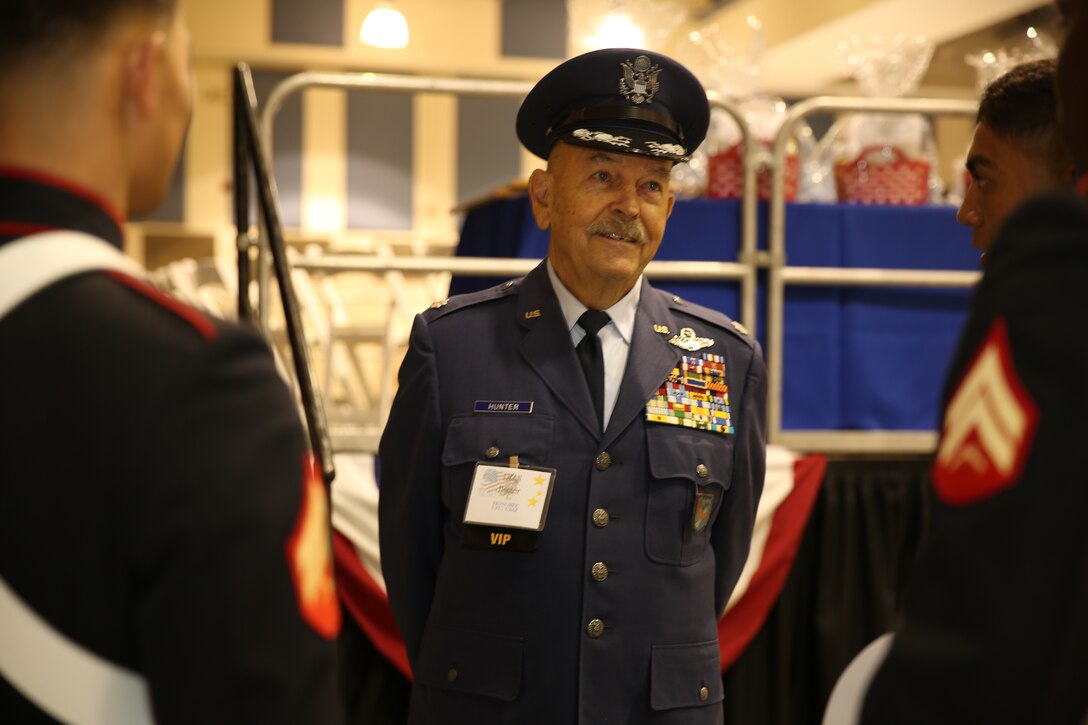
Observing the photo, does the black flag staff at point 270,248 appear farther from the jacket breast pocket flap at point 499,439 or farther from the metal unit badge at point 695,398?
the metal unit badge at point 695,398

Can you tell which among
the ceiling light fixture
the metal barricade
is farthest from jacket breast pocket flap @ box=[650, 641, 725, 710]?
the ceiling light fixture

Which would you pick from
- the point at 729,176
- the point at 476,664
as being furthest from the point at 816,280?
the point at 476,664

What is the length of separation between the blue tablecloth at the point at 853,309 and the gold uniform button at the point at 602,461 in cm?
138

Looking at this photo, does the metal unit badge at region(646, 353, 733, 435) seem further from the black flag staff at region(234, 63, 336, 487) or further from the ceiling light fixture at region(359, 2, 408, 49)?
the ceiling light fixture at region(359, 2, 408, 49)

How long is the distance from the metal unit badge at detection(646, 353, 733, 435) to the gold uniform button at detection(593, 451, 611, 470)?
11 centimetres

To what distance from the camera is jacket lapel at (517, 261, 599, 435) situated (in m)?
2.03

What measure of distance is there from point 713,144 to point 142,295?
2.75 m

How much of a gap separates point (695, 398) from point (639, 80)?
592 mm

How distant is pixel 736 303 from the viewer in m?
3.28

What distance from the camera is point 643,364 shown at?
2076 mm

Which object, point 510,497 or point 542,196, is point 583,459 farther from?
point 542,196

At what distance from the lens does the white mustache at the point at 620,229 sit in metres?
2.11

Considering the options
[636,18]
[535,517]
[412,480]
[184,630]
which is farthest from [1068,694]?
[636,18]

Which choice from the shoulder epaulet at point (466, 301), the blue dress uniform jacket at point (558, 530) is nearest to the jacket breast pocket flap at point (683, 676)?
the blue dress uniform jacket at point (558, 530)
